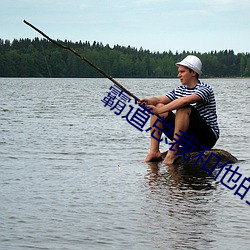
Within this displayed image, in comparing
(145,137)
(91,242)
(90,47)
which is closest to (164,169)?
(91,242)

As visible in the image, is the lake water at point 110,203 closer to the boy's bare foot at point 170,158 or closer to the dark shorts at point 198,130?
the boy's bare foot at point 170,158

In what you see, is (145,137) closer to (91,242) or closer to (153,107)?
(153,107)

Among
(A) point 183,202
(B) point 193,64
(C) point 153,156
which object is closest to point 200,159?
(C) point 153,156

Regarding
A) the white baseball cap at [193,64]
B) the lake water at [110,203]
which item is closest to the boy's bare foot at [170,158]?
the lake water at [110,203]

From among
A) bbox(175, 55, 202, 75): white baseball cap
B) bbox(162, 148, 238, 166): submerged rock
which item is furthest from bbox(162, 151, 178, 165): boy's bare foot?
bbox(175, 55, 202, 75): white baseball cap

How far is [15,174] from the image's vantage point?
323 inches

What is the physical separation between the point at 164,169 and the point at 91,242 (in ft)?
11.9

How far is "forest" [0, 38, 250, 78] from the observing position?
431 feet

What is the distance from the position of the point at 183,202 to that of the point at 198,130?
2.25 metres

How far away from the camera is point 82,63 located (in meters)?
146

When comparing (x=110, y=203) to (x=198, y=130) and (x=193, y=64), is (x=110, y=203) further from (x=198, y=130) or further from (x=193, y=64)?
(x=193, y=64)

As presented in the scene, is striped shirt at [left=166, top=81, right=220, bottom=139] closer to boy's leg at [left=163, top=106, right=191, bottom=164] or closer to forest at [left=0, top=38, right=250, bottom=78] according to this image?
boy's leg at [left=163, top=106, right=191, bottom=164]

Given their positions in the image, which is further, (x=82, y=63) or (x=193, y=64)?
(x=82, y=63)

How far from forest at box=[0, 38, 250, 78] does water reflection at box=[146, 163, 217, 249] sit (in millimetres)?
91323
